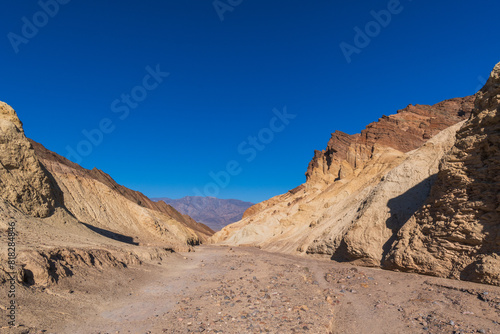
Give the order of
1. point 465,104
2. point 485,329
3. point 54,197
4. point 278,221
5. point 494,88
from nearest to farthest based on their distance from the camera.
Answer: point 485,329 → point 494,88 → point 54,197 → point 278,221 → point 465,104

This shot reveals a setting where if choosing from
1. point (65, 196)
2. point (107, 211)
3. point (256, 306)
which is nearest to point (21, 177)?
point (256, 306)

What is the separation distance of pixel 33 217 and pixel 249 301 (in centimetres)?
1339

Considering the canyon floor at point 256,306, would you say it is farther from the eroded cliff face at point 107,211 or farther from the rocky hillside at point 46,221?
the eroded cliff face at point 107,211

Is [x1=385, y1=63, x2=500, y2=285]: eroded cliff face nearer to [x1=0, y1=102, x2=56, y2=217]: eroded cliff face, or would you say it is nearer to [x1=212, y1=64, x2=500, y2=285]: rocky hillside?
[x1=212, y1=64, x2=500, y2=285]: rocky hillside

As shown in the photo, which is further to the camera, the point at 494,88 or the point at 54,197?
the point at 54,197

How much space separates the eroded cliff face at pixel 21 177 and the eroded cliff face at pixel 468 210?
18576 millimetres

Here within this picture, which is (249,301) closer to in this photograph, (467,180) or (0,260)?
(0,260)

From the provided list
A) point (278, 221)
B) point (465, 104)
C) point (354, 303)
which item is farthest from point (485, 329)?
point (465, 104)

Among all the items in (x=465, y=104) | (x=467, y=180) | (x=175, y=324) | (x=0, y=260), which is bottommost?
(x=175, y=324)

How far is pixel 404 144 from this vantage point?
41.4m

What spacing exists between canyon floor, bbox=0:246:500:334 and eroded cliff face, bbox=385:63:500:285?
2.54 ft

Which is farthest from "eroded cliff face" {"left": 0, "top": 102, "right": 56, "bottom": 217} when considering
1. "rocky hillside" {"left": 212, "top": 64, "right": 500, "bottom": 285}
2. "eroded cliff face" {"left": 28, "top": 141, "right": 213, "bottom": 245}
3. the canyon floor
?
"rocky hillside" {"left": 212, "top": 64, "right": 500, "bottom": 285}

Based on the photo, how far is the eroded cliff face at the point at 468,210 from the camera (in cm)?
867

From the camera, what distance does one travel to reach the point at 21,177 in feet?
49.5
